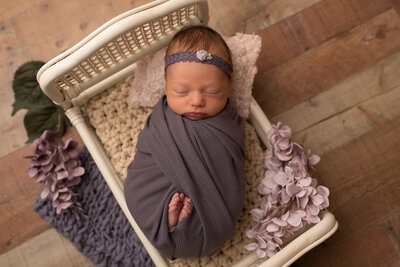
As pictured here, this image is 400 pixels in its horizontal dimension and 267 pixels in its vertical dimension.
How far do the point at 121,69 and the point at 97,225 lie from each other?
1.87ft

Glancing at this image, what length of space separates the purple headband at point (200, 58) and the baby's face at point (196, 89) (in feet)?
0.03

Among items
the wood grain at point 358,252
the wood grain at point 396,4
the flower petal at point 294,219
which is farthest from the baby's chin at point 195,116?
the wood grain at point 396,4

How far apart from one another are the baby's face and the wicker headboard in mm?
138

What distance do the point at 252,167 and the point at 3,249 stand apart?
0.97 m

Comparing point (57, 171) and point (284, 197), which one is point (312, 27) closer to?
point (284, 197)

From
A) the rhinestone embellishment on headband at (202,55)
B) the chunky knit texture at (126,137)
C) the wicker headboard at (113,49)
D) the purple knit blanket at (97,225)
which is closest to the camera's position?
the wicker headboard at (113,49)

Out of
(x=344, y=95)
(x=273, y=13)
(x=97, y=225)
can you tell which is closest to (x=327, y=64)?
(x=344, y=95)

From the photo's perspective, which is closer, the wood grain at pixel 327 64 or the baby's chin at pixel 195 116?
the baby's chin at pixel 195 116

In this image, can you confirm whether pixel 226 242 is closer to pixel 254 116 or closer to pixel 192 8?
pixel 254 116

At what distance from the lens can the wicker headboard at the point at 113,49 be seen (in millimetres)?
841

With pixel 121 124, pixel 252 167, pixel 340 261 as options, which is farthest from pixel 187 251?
pixel 340 261

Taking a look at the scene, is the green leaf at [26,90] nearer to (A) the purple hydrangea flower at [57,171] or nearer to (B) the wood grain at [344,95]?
(A) the purple hydrangea flower at [57,171]

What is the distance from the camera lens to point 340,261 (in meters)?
1.26

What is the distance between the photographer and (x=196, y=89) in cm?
97
